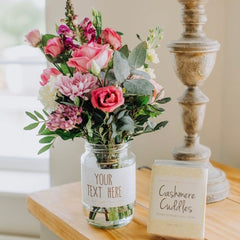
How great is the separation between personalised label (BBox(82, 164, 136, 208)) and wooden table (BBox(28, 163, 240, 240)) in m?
0.07

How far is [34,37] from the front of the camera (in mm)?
1062

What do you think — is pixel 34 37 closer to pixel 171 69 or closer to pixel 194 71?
pixel 194 71

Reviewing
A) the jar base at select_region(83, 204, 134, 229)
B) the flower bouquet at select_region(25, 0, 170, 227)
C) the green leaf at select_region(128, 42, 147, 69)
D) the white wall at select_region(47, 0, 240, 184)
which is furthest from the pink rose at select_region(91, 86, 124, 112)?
the white wall at select_region(47, 0, 240, 184)

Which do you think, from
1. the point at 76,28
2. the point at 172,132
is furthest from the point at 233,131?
the point at 76,28

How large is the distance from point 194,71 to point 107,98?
345 millimetres

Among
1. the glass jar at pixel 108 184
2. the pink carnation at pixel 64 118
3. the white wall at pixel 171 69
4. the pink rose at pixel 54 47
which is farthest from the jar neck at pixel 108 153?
the white wall at pixel 171 69

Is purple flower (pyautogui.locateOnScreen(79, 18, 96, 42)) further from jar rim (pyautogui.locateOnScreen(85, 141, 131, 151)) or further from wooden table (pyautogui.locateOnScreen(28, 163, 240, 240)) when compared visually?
wooden table (pyautogui.locateOnScreen(28, 163, 240, 240))

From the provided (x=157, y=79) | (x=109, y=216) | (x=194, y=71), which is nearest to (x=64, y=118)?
(x=109, y=216)

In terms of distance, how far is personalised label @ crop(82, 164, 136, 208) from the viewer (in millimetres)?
1089

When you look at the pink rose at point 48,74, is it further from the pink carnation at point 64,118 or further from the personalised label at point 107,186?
the personalised label at point 107,186

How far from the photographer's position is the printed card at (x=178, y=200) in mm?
1046

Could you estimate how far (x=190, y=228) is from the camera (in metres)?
1.04

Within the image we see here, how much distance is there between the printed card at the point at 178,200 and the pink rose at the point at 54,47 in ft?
1.07

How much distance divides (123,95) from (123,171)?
18 centimetres
